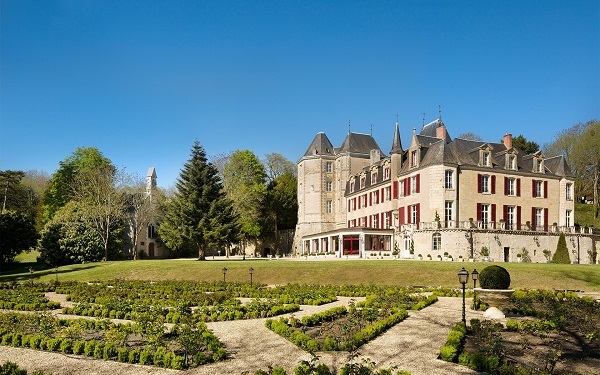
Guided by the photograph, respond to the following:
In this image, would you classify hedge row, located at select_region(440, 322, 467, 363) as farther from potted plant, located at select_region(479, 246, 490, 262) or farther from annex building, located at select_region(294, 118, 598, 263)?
potted plant, located at select_region(479, 246, 490, 262)

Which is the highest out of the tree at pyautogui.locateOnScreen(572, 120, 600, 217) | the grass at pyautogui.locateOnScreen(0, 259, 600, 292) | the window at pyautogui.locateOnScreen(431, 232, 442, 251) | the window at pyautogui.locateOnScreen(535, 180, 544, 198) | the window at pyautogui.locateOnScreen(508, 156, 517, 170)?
the tree at pyautogui.locateOnScreen(572, 120, 600, 217)

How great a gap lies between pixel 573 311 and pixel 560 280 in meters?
11.7

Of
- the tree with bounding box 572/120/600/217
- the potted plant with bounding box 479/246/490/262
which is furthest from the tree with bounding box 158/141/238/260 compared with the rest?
the tree with bounding box 572/120/600/217

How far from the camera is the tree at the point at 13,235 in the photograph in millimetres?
45406

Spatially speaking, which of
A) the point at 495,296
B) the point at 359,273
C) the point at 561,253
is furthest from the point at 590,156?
the point at 495,296

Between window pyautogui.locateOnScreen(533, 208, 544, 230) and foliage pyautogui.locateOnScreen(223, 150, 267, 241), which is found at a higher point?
foliage pyautogui.locateOnScreen(223, 150, 267, 241)

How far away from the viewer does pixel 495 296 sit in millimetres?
15711

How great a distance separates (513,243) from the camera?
1617 inches

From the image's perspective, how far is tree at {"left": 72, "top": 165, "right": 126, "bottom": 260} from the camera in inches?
1896

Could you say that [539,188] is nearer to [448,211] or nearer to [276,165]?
[448,211]

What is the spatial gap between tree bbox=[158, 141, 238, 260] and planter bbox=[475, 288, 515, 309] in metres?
29.5

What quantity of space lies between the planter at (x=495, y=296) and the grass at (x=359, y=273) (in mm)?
9065

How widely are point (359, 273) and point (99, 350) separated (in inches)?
783

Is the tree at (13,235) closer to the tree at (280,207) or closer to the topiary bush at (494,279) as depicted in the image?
the tree at (280,207)
